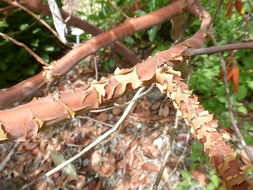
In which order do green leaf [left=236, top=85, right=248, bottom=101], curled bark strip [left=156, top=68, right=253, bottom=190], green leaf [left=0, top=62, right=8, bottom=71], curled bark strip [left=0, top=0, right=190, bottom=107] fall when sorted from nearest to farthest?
curled bark strip [left=156, top=68, right=253, bottom=190], curled bark strip [left=0, top=0, right=190, bottom=107], green leaf [left=236, top=85, right=248, bottom=101], green leaf [left=0, top=62, right=8, bottom=71]

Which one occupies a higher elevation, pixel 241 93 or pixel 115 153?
pixel 241 93

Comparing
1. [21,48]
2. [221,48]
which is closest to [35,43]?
[21,48]

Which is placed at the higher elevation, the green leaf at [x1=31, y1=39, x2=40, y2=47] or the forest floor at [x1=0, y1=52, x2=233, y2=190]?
the green leaf at [x1=31, y1=39, x2=40, y2=47]

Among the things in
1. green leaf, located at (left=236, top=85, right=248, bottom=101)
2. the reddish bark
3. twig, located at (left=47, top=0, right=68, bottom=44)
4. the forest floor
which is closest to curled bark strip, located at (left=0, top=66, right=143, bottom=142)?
the reddish bark

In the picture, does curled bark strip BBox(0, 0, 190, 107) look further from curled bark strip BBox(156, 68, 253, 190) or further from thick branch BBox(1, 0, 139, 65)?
curled bark strip BBox(156, 68, 253, 190)

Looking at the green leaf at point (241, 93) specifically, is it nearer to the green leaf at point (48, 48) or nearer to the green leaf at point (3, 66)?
the green leaf at point (48, 48)

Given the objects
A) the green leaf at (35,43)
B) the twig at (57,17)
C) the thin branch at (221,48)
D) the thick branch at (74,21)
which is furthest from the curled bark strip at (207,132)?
the green leaf at (35,43)

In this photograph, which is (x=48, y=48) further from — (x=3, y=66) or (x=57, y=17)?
(x=57, y=17)

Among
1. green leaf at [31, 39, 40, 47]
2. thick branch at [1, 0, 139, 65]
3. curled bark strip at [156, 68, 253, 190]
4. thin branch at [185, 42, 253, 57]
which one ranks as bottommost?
curled bark strip at [156, 68, 253, 190]

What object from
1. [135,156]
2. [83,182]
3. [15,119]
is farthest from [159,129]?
[15,119]
